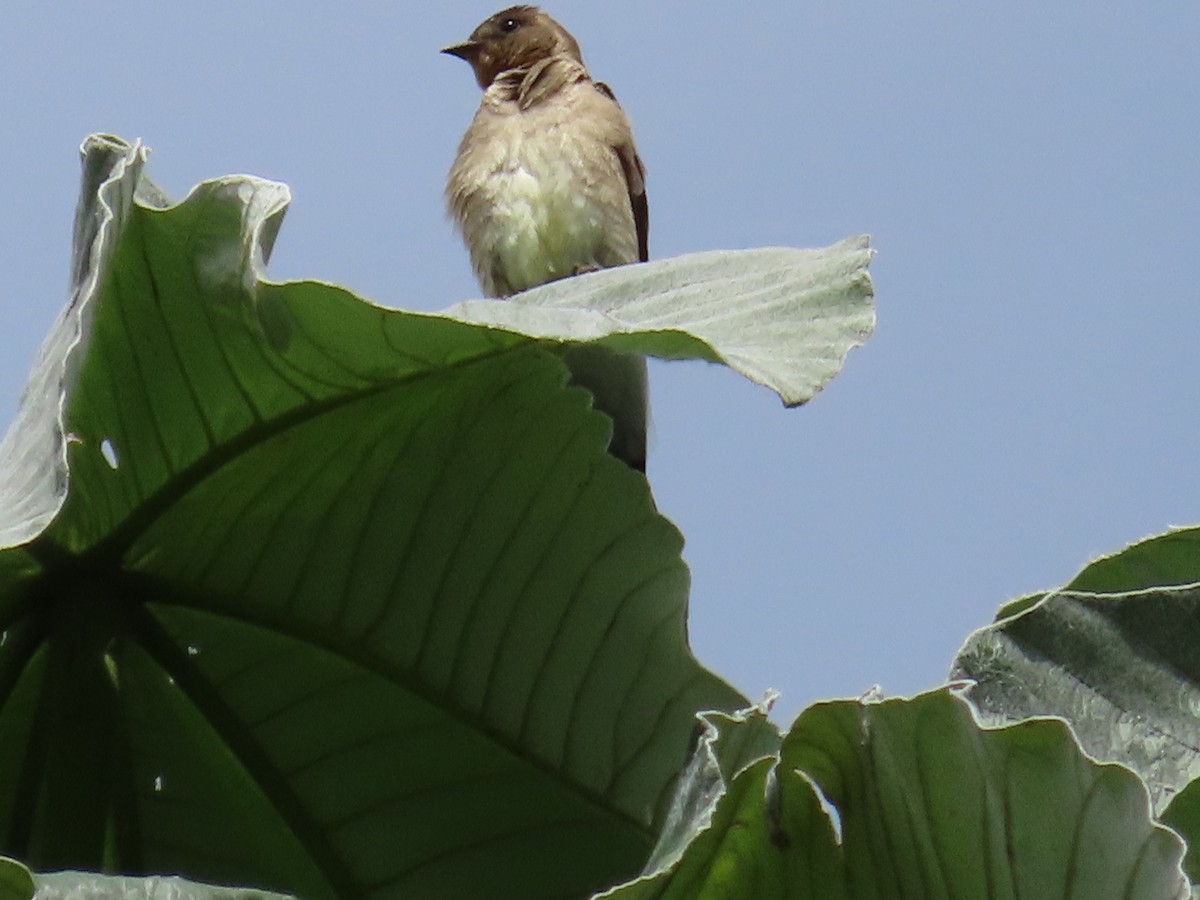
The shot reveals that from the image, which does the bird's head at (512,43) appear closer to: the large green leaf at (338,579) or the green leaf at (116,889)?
the large green leaf at (338,579)

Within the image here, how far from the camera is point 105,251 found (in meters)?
0.66

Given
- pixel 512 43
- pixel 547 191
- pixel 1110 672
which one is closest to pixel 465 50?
pixel 512 43

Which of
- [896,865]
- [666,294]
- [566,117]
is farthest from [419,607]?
[566,117]

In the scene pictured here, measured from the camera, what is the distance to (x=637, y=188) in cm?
407

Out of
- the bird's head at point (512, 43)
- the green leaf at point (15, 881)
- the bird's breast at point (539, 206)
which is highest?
the bird's head at point (512, 43)

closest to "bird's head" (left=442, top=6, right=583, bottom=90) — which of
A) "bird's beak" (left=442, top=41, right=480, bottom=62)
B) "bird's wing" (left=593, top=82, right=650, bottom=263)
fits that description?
"bird's beak" (left=442, top=41, right=480, bottom=62)

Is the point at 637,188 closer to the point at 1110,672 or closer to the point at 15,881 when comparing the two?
the point at 1110,672

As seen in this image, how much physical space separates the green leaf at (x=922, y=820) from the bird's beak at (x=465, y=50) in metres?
4.39

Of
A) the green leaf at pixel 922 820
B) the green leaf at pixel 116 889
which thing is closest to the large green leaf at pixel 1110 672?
the green leaf at pixel 922 820

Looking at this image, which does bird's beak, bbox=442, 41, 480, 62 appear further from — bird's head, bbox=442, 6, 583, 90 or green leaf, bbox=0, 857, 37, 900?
green leaf, bbox=0, 857, 37, 900

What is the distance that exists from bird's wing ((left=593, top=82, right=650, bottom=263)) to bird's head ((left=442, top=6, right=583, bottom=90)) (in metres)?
0.64

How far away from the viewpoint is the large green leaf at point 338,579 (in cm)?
69

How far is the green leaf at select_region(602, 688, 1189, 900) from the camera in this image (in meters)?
0.48

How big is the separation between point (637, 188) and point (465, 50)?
98 cm
